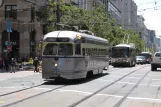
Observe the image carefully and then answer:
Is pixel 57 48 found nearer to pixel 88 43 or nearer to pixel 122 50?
pixel 88 43

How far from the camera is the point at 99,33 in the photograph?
61812 millimetres

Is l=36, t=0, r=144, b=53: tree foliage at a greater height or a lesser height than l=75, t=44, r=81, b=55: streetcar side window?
greater

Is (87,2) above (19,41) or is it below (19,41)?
above

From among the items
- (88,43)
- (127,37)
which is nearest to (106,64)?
(88,43)

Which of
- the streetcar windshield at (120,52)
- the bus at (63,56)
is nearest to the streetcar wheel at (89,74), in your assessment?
the bus at (63,56)

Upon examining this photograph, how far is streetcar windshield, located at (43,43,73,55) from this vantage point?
22.3 m

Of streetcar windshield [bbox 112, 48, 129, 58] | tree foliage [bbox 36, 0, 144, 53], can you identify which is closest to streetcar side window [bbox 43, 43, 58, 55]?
tree foliage [bbox 36, 0, 144, 53]

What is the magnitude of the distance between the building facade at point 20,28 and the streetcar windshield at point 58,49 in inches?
1397

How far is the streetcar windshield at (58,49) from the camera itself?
22.3 m

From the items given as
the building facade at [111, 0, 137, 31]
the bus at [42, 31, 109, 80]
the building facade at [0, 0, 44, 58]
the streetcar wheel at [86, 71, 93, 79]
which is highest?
the building facade at [111, 0, 137, 31]

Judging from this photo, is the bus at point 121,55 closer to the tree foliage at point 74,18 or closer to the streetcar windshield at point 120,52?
the streetcar windshield at point 120,52

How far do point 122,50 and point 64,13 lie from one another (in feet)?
34.7

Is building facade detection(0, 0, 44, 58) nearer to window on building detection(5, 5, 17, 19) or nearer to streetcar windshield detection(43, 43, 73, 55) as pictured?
window on building detection(5, 5, 17, 19)

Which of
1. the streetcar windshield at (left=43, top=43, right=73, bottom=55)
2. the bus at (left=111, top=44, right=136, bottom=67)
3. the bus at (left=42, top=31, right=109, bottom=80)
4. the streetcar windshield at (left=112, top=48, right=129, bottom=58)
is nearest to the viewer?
the bus at (left=42, top=31, right=109, bottom=80)
